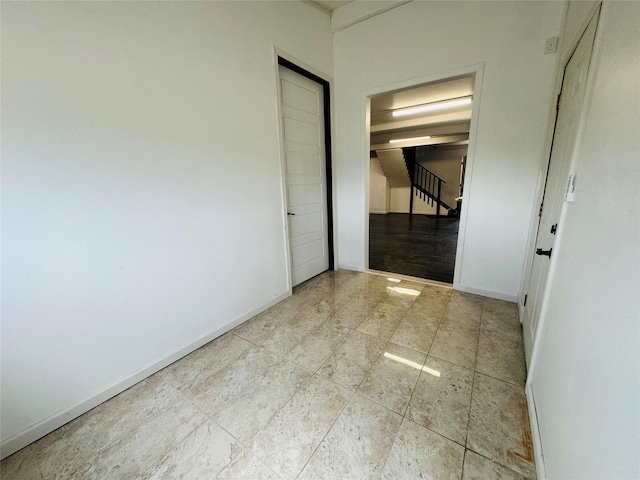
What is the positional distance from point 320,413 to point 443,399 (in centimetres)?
74

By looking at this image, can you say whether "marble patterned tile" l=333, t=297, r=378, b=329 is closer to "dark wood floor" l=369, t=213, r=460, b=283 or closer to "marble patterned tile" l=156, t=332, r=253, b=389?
"marble patterned tile" l=156, t=332, r=253, b=389

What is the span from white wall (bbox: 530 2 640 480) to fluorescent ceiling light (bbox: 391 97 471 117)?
395 centimetres

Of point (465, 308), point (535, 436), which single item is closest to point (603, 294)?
point (535, 436)

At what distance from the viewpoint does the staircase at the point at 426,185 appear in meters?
8.74

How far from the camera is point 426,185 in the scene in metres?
9.16

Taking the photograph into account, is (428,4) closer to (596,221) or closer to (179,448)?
(596,221)

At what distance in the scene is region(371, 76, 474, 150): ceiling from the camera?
3.92 meters

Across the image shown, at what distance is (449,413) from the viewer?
1.40 metres

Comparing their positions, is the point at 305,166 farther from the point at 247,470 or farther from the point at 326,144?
the point at 247,470

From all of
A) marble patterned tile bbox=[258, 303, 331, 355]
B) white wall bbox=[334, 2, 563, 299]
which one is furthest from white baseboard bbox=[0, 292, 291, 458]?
white wall bbox=[334, 2, 563, 299]

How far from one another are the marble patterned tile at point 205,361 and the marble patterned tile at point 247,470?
0.67 metres

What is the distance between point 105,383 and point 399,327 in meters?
2.17

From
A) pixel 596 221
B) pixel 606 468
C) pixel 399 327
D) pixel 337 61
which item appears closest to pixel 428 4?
pixel 337 61

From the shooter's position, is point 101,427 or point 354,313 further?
point 354,313
